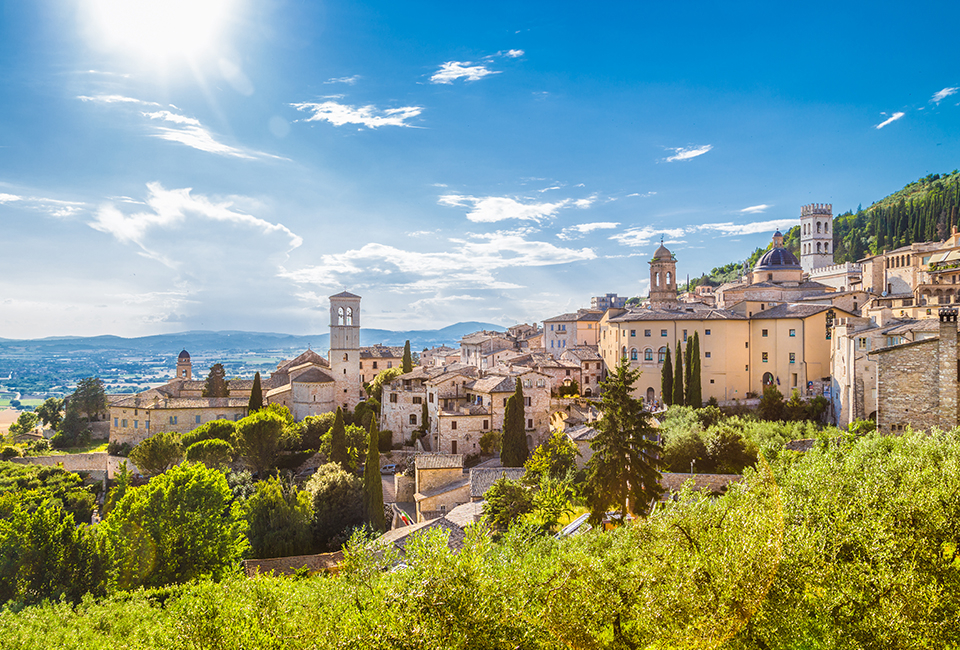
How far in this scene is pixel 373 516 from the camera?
31266 mm

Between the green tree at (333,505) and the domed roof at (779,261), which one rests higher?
the domed roof at (779,261)

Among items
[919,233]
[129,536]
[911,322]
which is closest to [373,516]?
[129,536]

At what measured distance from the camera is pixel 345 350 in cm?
5247

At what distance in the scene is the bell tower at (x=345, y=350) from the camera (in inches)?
2044

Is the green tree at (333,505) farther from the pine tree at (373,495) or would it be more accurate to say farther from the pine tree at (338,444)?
the pine tree at (338,444)

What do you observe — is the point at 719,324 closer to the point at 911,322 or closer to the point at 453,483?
the point at 911,322

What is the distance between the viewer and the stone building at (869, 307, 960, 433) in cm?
2416

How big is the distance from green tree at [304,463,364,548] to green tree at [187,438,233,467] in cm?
1075

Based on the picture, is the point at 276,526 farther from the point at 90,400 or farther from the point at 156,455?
the point at 90,400

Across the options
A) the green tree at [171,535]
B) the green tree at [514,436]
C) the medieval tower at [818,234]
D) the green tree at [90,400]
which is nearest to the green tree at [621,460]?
the green tree at [514,436]

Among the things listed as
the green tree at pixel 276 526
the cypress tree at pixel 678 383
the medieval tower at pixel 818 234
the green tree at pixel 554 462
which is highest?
the medieval tower at pixel 818 234

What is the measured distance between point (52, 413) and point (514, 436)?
183 feet

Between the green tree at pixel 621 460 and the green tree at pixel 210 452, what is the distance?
29.5 m

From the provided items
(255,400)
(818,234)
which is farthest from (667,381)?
(818,234)
